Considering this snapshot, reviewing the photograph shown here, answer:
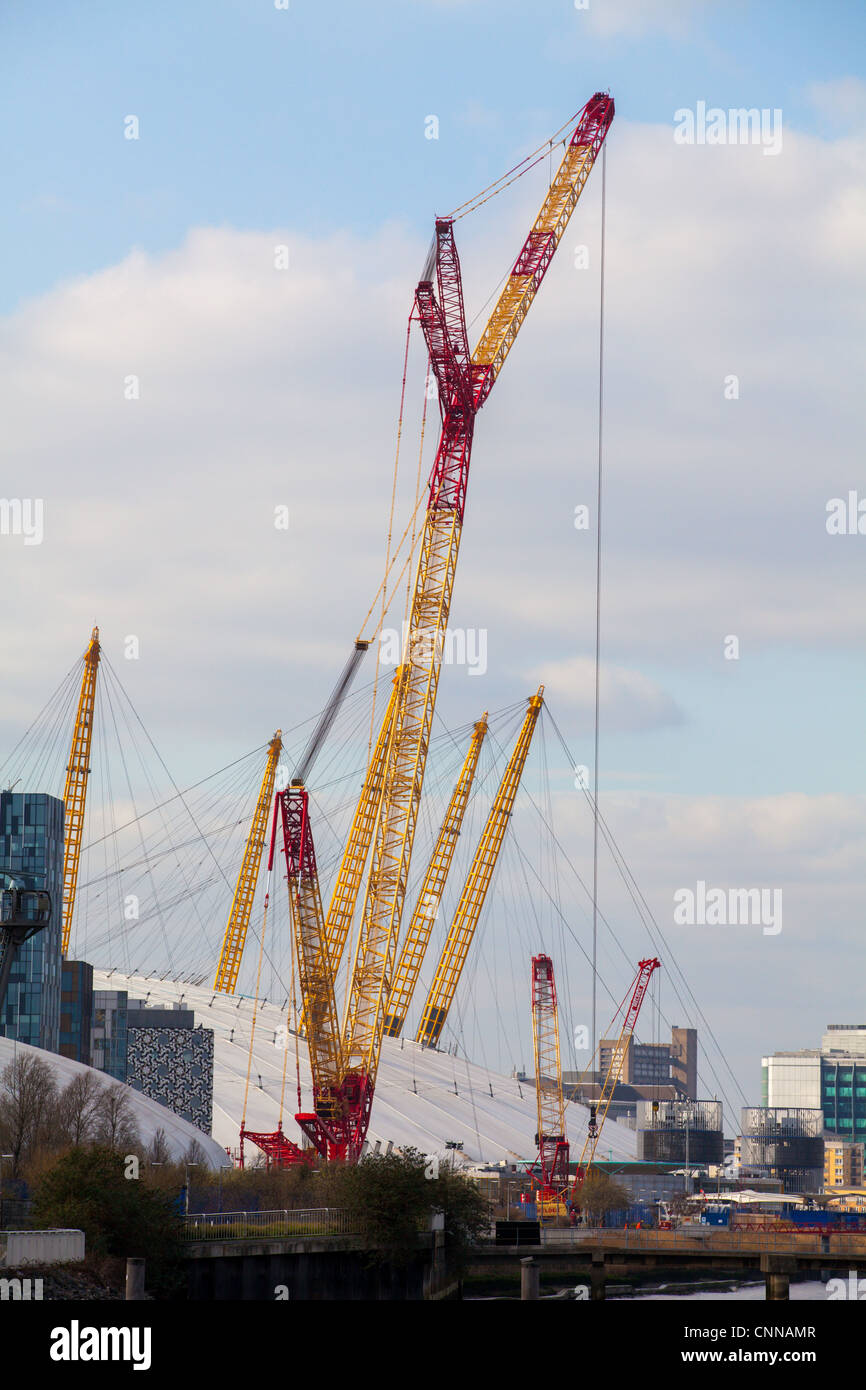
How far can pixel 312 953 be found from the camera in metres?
101

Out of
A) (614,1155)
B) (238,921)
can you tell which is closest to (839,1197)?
(614,1155)

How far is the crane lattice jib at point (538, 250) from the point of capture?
110000 millimetres

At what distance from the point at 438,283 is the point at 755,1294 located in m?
59.9

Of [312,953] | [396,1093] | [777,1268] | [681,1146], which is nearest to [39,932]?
[396,1093]

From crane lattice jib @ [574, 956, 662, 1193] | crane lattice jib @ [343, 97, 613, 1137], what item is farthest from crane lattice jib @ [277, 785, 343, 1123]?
crane lattice jib @ [574, 956, 662, 1193]

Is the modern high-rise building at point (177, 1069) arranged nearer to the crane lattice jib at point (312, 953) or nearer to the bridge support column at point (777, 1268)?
the crane lattice jib at point (312, 953)

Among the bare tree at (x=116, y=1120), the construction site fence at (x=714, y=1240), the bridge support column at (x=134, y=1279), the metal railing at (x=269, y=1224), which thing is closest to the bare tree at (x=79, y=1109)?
the bare tree at (x=116, y=1120)

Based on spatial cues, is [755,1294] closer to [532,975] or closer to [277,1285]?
[532,975]

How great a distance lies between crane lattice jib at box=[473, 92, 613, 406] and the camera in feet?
361

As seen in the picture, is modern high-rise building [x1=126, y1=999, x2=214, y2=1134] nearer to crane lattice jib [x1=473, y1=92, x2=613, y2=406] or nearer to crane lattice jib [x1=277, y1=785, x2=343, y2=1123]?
crane lattice jib [x1=277, y1=785, x2=343, y2=1123]

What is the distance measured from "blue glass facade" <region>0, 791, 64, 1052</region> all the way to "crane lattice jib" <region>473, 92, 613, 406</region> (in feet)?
154

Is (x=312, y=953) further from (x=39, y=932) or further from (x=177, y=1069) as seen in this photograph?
(x=39, y=932)

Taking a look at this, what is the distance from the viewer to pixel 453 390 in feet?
359

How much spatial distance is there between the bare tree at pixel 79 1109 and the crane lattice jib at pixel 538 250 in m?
45.2
